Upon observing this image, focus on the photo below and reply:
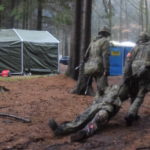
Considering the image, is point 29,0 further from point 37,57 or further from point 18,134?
point 18,134

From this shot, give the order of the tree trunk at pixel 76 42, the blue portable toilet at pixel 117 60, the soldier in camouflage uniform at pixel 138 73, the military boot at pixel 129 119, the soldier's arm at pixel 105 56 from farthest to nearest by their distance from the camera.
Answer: the blue portable toilet at pixel 117 60 → the tree trunk at pixel 76 42 → the soldier's arm at pixel 105 56 → the soldier in camouflage uniform at pixel 138 73 → the military boot at pixel 129 119

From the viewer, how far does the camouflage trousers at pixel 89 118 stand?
577cm

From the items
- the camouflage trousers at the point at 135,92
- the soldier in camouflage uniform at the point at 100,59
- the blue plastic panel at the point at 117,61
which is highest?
the soldier in camouflage uniform at the point at 100,59

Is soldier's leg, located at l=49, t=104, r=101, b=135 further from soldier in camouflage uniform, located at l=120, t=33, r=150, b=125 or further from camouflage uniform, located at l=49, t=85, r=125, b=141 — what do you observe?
soldier in camouflage uniform, located at l=120, t=33, r=150, b=125

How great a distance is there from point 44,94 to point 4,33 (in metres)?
10.6

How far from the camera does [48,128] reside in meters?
6.27

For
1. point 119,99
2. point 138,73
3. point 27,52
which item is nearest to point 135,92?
point 138,73

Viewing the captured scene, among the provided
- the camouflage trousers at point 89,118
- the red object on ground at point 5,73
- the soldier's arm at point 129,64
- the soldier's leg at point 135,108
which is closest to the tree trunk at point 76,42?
the red object on ground at point 5,73

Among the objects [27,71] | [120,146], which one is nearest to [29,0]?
[27,71]

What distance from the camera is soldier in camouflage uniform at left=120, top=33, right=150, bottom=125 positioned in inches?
263

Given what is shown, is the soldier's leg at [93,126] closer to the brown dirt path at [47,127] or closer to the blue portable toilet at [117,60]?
the brown dirt path at [47,127]

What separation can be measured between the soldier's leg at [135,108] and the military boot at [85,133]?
0.95m

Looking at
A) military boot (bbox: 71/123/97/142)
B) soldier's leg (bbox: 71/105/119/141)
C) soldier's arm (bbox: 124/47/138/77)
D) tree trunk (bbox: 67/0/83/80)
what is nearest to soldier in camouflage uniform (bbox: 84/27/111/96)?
soldier's arm (bbox: 124/47/138/77)

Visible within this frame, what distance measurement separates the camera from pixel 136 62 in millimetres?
6797
